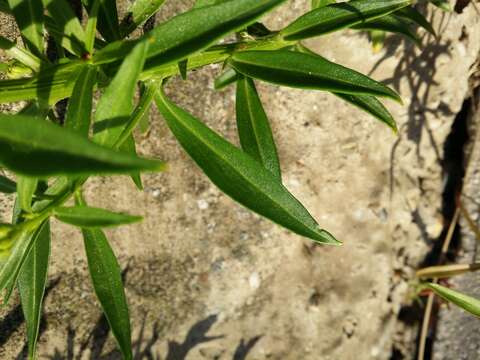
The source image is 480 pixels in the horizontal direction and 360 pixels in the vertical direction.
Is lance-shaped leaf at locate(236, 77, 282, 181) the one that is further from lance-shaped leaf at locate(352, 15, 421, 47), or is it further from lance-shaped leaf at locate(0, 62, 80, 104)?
lance-shaped leaf at locate(0, 62, 80, 104)

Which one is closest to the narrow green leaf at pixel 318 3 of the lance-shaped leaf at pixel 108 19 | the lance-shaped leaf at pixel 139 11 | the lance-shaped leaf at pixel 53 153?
the lance-shaped leaf at pixel 139 11

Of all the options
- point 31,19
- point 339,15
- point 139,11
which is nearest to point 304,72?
point 339,15

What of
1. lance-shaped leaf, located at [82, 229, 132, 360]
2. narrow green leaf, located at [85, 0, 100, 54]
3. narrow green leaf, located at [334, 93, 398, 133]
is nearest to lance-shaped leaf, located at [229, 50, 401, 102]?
narrow green leaf, located at [334, 93, 398, 133]

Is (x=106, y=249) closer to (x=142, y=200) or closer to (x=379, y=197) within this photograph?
(x=142, y=200)

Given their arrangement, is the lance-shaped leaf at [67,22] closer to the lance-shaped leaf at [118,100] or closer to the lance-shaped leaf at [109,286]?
Answer: the lance-shaped leaf at [118,100]

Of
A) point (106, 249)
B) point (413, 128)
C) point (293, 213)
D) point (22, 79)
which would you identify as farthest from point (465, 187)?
point (22, 79)
